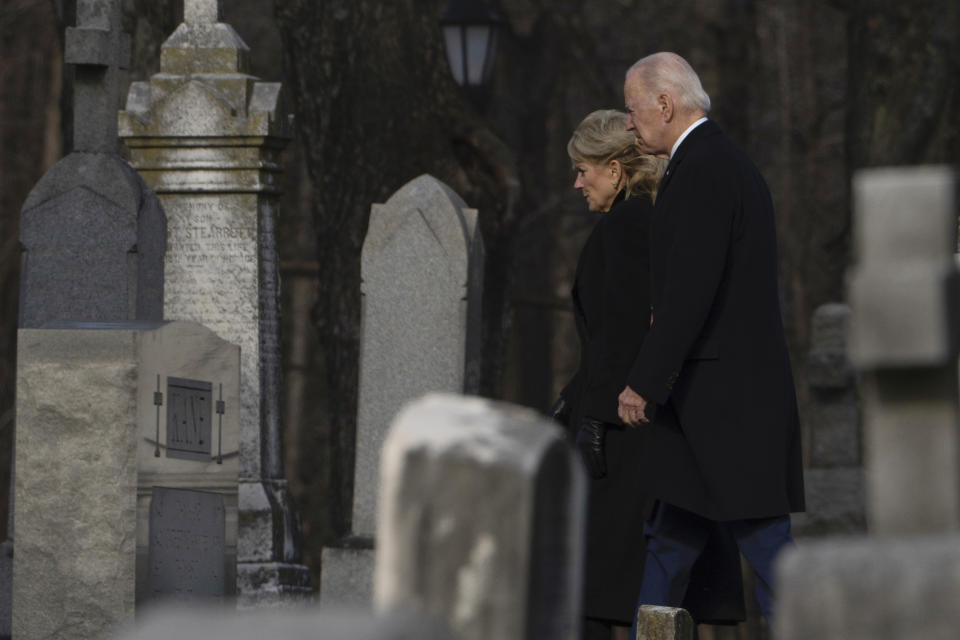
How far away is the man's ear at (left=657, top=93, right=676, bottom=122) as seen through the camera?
20.7 feet

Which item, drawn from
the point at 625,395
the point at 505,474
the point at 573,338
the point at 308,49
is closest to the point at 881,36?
the point at 308,49

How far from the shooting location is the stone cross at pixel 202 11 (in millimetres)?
10961

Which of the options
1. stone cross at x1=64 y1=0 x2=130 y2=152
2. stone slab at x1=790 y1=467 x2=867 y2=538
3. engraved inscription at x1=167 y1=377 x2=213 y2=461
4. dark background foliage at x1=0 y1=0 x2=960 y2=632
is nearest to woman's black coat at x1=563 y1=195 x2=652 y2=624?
engraved inscription at x1=167 y1=377 x2=213 y2=461

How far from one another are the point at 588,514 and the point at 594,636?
377 mm

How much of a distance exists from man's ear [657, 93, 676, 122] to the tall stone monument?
4338mm

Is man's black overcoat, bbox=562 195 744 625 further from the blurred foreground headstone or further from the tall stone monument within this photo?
the blurred foreground headstone

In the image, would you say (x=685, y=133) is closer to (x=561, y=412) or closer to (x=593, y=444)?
(x=593, y=444)

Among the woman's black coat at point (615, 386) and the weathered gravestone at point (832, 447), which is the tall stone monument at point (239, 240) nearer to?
the woman's black coat at point (615, 386)

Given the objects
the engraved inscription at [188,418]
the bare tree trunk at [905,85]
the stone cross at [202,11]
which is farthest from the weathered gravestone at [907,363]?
the bare tree trunk at [905,85]

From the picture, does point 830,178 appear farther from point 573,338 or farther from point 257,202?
point 257,202

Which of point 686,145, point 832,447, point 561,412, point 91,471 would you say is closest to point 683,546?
point 561,412

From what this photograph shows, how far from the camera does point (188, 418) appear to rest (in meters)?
7.15

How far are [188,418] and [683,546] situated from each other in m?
1.81

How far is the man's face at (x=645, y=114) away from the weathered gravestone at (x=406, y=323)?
395 cm
